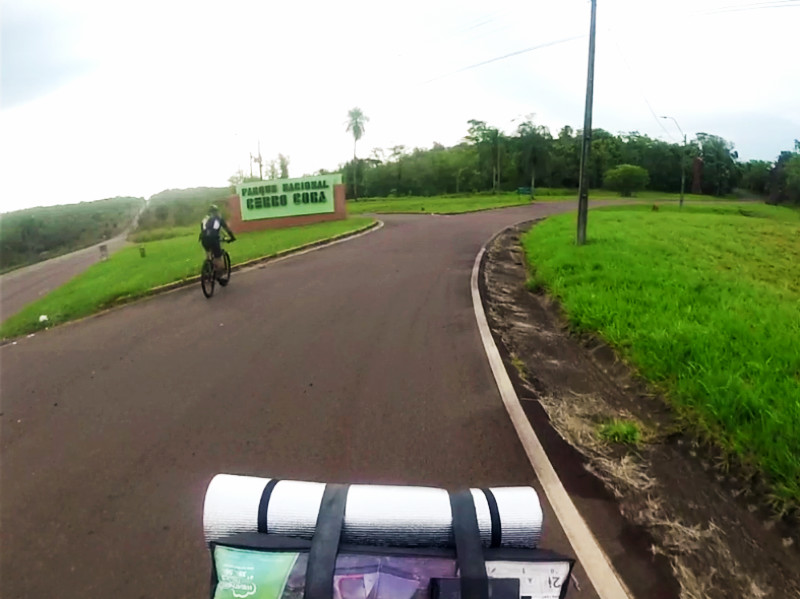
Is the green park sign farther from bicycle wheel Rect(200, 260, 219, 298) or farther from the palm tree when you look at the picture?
the palm tree

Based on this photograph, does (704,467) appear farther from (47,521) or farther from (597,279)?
(597,279)

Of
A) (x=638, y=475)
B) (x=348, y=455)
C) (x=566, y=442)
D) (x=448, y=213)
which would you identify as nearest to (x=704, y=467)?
(x=638, y=475)

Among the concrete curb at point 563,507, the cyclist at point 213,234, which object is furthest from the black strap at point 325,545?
the cyclist at point 213,234

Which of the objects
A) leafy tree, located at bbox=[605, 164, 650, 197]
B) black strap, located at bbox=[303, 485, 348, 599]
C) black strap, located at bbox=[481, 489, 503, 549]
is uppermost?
black strap, located at bbox=[303, 485, 348, 599]

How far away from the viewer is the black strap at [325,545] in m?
1.69

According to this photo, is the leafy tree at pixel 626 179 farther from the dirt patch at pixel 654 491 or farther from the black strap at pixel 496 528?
the black strap at pixel 496 528

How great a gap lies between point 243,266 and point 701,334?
38.4ft

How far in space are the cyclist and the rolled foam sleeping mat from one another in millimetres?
10555

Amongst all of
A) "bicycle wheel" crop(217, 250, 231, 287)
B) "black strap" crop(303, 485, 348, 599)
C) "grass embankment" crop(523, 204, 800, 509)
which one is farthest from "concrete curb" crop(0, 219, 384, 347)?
"black strap" crop(303, 485, 348, 599)

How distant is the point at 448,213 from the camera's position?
36.8 metres

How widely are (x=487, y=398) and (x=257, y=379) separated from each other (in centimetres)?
235

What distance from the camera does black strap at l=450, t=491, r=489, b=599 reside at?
5.64 ft

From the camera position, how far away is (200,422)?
5445 millimetres

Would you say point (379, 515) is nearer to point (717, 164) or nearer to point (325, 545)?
point (325, 545)
